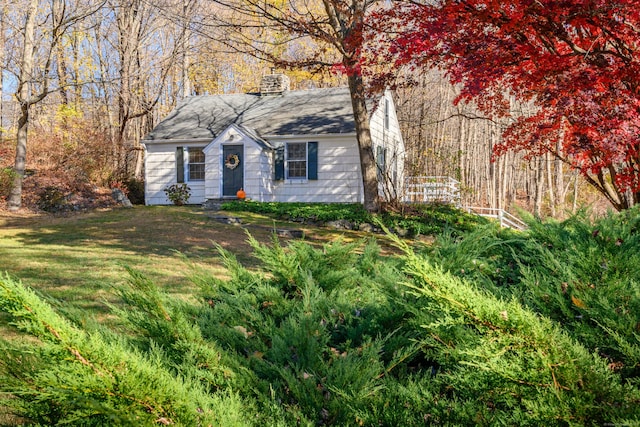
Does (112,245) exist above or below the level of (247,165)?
below

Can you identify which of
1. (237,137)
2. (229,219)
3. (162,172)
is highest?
(237,137)

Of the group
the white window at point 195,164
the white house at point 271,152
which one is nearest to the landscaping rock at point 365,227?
the white house at point 271,152

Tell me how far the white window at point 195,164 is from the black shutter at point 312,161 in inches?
190

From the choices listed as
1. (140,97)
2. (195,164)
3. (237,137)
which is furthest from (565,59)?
(140,97)

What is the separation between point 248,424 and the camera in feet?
4.43

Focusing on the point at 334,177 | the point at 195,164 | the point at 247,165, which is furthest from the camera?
the point at 195,164

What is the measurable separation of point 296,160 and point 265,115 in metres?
3.05

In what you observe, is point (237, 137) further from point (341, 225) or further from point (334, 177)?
point (341, 225)

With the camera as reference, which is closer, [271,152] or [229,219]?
[229,219]

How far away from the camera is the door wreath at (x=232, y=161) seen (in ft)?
66.5

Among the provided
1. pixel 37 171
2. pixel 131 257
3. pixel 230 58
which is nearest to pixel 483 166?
pixel 230 58

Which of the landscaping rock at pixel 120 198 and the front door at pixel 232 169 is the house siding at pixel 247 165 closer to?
the front door at pixel 232 169

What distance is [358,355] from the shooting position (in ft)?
5.87

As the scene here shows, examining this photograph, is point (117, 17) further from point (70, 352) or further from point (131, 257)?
point (70, 352)
